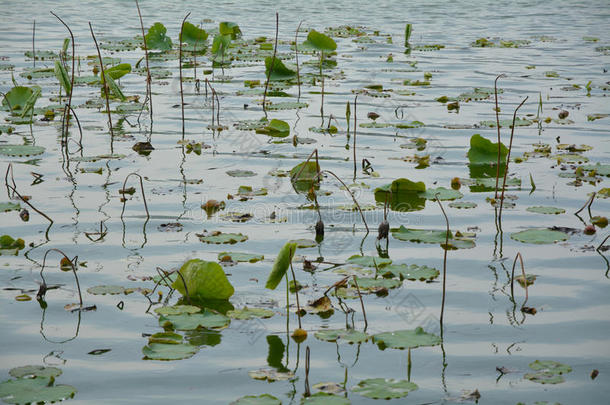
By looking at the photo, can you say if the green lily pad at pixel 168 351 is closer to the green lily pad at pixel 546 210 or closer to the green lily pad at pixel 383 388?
the green lily pad at pixel 383 388

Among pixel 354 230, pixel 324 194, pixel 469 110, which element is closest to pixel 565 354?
pixel 354 230

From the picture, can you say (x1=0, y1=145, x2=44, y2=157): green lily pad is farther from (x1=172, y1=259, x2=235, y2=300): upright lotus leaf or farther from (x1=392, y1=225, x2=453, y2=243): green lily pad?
(x1=392, y1=225, x2=453, y2=243): green lily pad

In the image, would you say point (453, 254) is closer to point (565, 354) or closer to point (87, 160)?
point (565, 354)

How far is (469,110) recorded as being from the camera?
272 inches

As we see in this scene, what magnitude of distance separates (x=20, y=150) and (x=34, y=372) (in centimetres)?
302

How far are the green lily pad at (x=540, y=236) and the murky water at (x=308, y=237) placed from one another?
0.09 ft

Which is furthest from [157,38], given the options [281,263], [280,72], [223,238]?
[281,263]

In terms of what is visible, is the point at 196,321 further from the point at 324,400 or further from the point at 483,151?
the point at 483,151

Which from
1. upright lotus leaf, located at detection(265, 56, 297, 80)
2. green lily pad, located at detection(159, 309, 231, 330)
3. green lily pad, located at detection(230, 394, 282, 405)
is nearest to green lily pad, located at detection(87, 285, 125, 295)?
green lily pad, located at detection(159, 309, 231, 330)

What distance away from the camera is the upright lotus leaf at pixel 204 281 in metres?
3.16

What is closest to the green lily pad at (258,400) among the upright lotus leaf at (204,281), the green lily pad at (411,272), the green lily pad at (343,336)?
the green lily pad at (343,336)

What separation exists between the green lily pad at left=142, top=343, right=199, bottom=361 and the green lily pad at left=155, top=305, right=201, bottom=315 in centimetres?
23

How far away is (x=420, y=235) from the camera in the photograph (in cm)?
396

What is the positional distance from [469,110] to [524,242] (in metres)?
3.15
